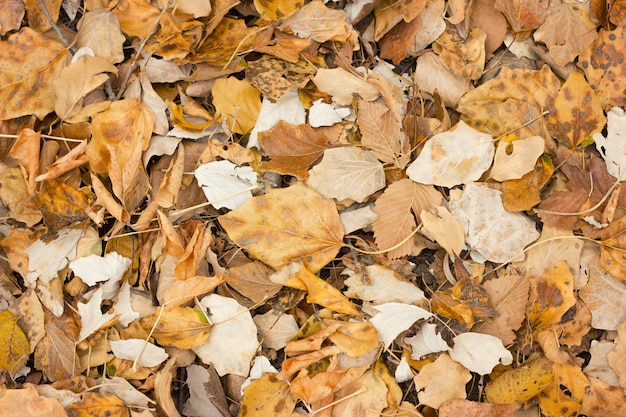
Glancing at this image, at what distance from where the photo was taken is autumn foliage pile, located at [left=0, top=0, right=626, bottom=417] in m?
1.27

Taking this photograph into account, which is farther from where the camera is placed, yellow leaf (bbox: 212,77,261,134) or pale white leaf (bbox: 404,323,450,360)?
yellow leaf (bbox: 212,77,261,134)

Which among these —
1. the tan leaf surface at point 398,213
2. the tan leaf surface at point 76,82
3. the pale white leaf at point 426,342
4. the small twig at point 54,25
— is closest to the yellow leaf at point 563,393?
the pale white leaf at point 426,342

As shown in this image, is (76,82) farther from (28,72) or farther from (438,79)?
(438,79)

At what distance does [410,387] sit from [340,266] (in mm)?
295

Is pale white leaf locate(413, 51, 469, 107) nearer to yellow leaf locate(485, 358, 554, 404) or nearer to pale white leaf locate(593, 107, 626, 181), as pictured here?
pale white leaf locate(593, 107, 626, 181)

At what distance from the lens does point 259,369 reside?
1.28 m

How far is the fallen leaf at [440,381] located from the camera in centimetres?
124

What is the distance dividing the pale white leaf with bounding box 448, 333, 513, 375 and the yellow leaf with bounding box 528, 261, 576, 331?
11 cm

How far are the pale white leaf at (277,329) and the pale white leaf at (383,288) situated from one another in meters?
0.14

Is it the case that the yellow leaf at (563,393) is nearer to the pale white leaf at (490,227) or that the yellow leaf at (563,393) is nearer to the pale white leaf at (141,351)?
the pale white leaf at (490,227)

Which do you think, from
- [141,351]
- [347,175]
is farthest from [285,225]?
[141,351]

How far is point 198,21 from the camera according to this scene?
136 centimetres

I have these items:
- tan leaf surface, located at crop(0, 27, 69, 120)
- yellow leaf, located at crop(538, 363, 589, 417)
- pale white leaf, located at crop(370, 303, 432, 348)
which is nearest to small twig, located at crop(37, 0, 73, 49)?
tan leaf surface, located at crop(0, 27, 69, 120)

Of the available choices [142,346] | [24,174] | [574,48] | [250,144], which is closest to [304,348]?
[142,346]
